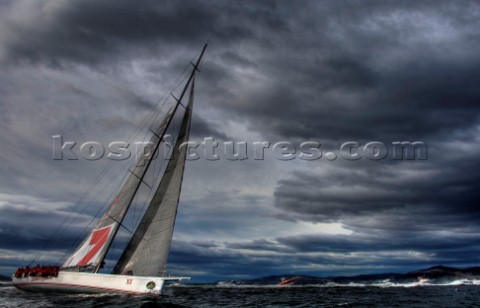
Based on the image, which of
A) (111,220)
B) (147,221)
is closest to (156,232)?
(147,221)

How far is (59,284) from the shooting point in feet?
95.6

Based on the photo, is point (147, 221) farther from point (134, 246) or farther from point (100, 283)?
point (100, 283)

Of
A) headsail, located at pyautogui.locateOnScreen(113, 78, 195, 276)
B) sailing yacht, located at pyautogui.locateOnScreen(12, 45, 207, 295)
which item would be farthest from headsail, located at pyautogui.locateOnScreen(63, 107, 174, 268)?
headsail, located at pyautogui.locateOnScreen(113, 78, 195, 276)

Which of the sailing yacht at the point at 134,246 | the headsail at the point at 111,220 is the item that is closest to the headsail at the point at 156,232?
the sailing yacht at the point at 134,246

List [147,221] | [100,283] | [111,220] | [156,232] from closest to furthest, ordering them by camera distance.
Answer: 1. [100,283]
2. [156,232]
3. [147,221]
4. [111,220]

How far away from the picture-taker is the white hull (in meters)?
25.7

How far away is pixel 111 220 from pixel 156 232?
5.11 meters

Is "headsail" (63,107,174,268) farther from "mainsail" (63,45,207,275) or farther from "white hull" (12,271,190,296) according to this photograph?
"white hull" (12,271,190,296)

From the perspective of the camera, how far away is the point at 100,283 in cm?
2666

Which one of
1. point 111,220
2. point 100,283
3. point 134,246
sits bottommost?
point 100,283

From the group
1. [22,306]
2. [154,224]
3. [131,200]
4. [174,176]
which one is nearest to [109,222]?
[131,200]

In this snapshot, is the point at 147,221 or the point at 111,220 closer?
the point at 147,221

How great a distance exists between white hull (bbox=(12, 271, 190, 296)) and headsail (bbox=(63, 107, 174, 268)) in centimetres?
165

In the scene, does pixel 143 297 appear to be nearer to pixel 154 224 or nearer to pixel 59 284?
pixel 154 224
